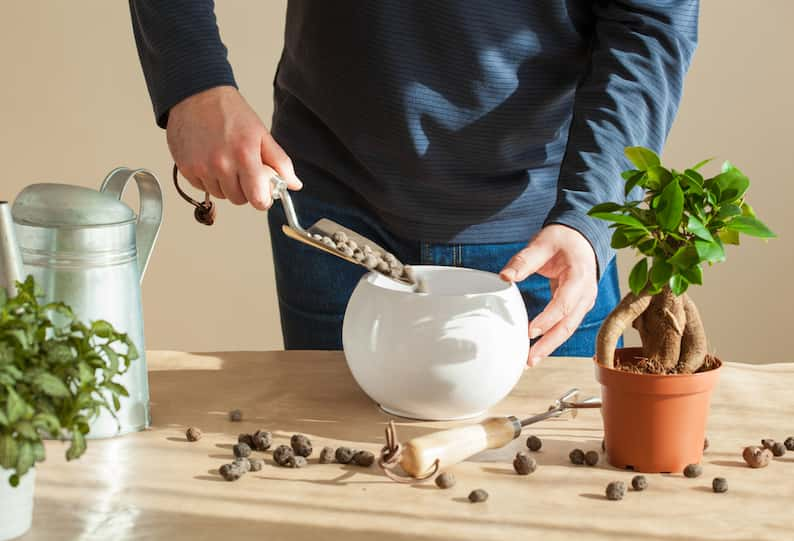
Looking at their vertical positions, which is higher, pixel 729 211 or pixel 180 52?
pixel 180 52

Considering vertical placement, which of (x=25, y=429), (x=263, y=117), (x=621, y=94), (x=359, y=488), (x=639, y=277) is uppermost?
(x=263, y=117)

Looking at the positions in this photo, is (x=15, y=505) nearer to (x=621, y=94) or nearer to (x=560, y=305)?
(x=560, y=305)

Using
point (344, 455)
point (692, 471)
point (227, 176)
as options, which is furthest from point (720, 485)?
point (227, 176)

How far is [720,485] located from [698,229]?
0.24m

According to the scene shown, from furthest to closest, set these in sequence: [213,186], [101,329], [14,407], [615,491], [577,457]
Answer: [213,186] → [577,457] → [615,491] → [101,329] → [14,407]

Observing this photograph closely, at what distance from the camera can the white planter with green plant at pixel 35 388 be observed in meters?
0.75

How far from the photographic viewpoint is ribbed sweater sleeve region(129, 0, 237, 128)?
1.41 meters

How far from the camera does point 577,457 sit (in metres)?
1.06

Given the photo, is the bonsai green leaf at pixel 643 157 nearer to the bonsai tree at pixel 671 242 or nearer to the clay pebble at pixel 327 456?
the bonsai tree at pixel 671 242

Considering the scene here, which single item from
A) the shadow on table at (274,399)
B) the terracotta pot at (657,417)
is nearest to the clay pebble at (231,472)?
the shadow on table at (274,399)

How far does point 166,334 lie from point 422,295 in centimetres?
239

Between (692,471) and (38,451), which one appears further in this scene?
(692,471)

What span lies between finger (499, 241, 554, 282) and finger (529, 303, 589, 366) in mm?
90

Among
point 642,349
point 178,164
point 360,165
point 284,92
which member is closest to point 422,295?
point 642,349
